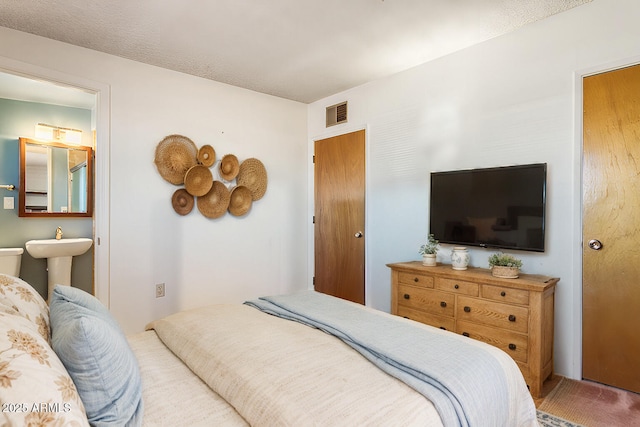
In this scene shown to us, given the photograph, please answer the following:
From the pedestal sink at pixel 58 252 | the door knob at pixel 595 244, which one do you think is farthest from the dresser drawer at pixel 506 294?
the pedestal sink at pixel 58 252

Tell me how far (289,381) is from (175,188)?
2.77 metres

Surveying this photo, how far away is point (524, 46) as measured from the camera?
264 centimetres

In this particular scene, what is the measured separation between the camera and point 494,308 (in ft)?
7.83

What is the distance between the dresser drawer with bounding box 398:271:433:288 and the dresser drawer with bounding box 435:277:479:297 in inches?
2.9

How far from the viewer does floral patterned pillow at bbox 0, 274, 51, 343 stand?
3.78ft

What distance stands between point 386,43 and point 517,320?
2307 millimetres

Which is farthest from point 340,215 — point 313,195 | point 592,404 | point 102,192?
point 592,404

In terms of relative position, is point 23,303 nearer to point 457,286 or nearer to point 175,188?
point 175,188

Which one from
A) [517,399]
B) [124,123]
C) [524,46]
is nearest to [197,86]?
[124,123]

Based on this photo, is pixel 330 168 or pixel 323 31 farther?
pixel 330 168

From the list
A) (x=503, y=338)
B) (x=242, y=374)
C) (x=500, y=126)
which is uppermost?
(x=500, y=126)

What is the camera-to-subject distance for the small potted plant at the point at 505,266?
239 cm

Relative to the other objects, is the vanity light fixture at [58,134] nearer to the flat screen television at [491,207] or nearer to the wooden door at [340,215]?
the wooden door at [340,215]

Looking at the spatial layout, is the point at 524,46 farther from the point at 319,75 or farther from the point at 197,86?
the point at 197,86
